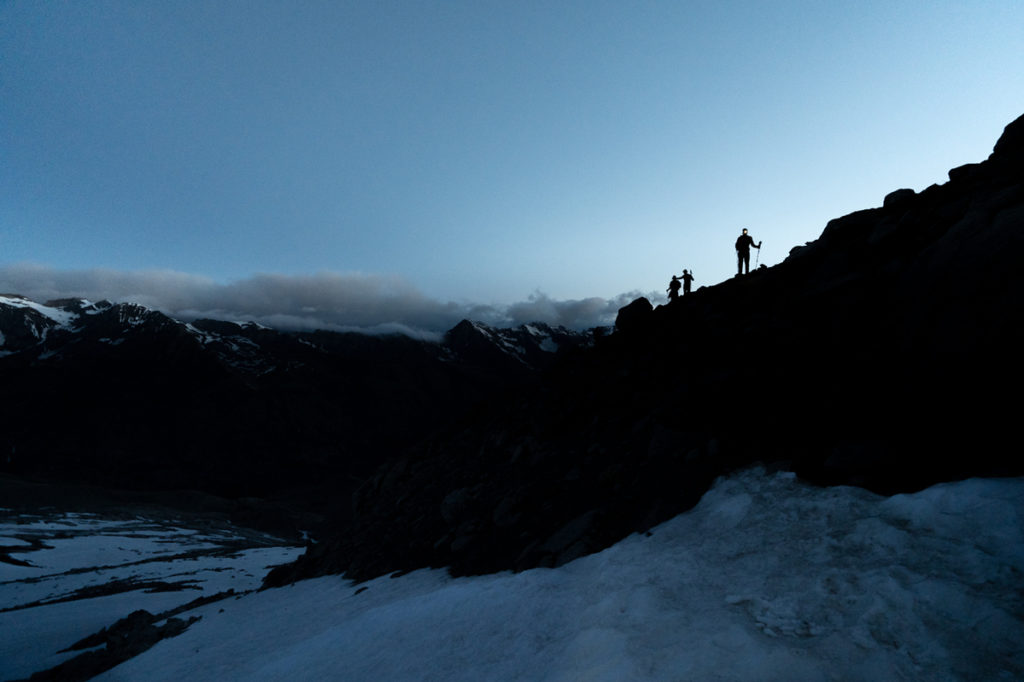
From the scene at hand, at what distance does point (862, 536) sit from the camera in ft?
27.2

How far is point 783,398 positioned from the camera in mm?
13641

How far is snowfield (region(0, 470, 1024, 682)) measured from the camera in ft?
20.7

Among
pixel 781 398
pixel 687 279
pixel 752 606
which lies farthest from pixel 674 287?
pixel 752 606

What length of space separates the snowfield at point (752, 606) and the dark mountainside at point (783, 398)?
3.58 feet

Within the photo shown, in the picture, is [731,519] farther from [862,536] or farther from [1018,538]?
[1018,538]

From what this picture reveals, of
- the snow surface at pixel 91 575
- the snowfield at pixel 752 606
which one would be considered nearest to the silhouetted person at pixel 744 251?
the snowfield at pixel 752 606

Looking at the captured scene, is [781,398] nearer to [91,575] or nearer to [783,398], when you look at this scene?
[783,398]

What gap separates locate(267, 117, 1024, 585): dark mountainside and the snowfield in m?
1.09

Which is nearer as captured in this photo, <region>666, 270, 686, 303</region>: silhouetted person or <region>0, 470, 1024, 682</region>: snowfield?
<region>0, 470, 1024, 682</region>: snowfield

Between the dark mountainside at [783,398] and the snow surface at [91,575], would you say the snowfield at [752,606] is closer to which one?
the dark mountainside at [783,398]

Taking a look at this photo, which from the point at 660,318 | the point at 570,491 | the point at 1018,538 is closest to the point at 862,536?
the point at 1018,538

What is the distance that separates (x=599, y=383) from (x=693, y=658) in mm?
15920

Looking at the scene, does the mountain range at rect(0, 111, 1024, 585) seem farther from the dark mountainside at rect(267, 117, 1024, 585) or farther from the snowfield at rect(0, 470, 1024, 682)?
the snowfield at rect(0, 470, 1024, 682)

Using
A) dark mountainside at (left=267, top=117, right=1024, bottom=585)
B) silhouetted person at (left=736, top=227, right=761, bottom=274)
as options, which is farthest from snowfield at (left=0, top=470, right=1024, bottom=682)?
silhouetted person at (left=736, top=227, right=761, bottom=274)
